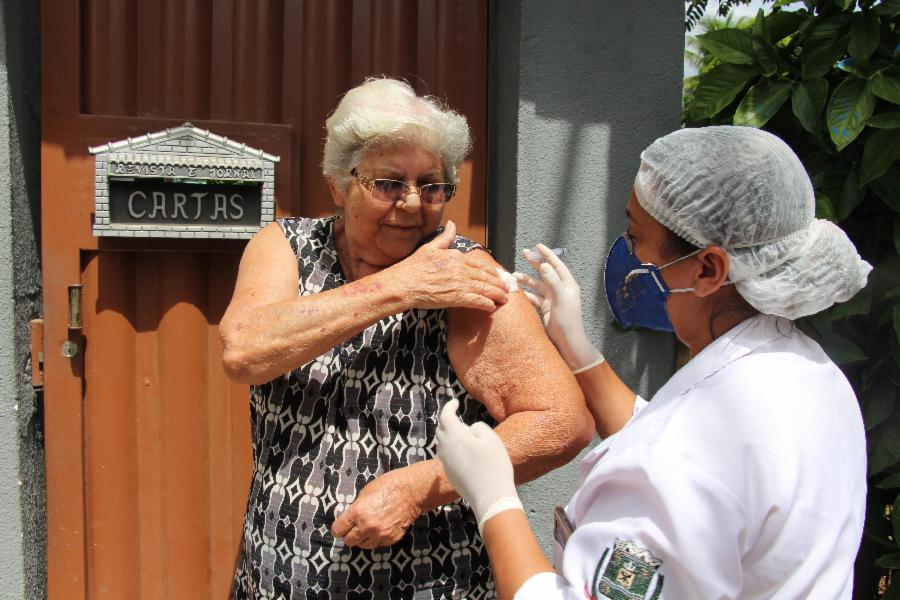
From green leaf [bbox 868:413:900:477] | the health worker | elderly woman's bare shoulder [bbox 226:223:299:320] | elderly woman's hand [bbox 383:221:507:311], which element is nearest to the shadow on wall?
green leaf [bbox 868:413:900:477]

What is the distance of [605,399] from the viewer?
182 centimetres

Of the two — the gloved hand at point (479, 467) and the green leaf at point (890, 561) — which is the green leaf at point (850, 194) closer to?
the green leaf at point (890, 561)

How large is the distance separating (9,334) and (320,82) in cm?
132

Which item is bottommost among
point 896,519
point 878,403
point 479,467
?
point 896,519

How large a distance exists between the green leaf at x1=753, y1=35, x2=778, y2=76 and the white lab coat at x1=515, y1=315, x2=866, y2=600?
5.21ft

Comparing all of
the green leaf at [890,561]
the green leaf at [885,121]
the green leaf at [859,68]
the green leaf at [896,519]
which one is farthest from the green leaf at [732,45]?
the green leaf at [890,561]

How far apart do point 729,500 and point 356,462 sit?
91 centimetres

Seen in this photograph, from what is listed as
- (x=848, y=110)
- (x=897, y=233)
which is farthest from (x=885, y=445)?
(x=848, y=110)

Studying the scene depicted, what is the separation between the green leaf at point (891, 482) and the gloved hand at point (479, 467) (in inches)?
63.9

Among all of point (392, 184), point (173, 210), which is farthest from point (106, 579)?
point (392, 184)

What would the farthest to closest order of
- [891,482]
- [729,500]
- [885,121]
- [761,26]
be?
1. [761,26]
2. [891,482]
3. [885,121]
4. [729,500]

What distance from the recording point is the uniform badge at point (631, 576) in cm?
104

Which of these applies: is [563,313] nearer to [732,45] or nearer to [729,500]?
[729,500]

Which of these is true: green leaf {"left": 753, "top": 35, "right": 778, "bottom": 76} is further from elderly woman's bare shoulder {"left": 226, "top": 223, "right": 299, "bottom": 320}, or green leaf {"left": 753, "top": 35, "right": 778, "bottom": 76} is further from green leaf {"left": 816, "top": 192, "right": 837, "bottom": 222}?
elderly woman's bare shoulder {"left": 226, "top": 223, "right": 299, "bottom": 320}
